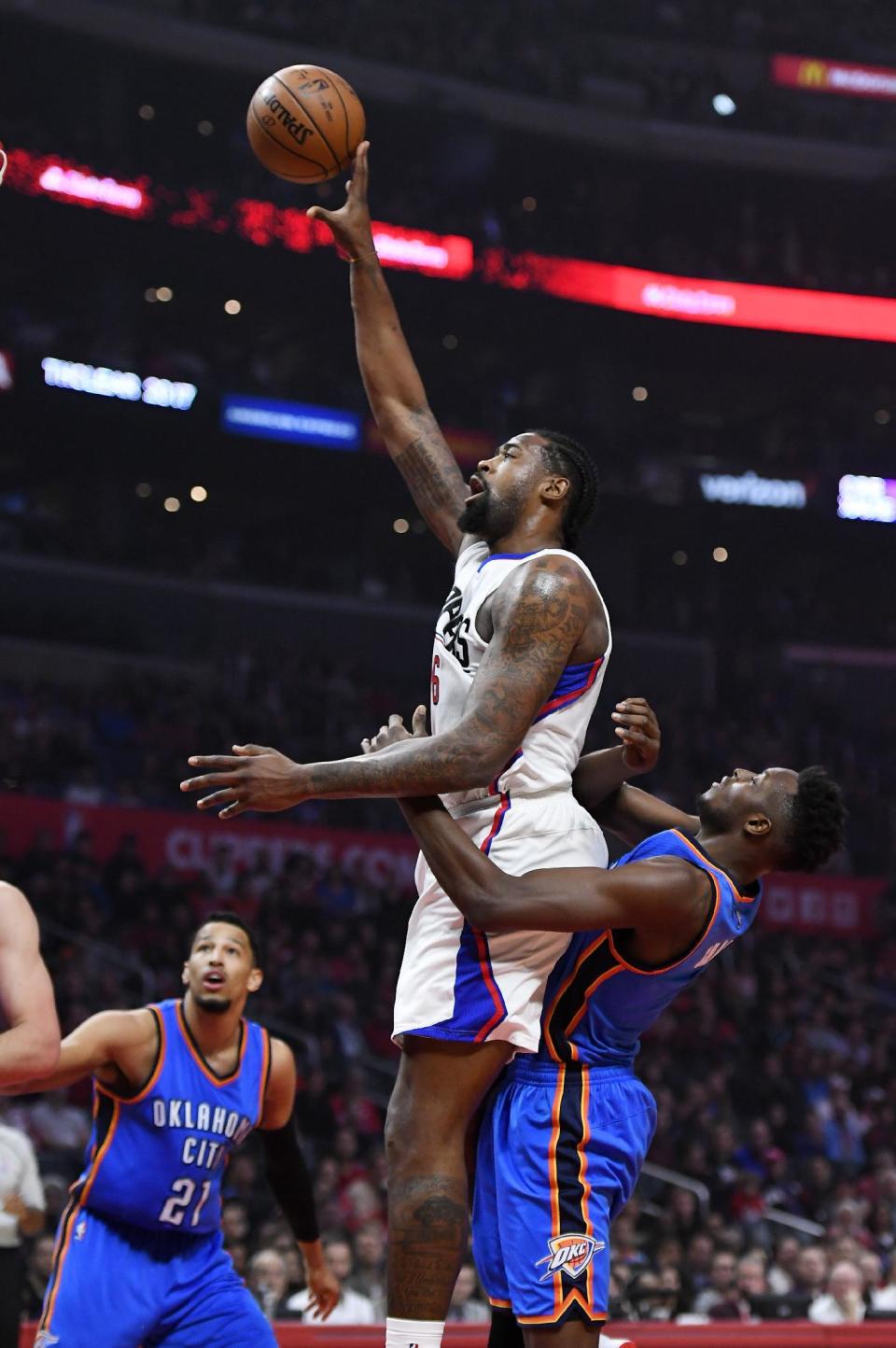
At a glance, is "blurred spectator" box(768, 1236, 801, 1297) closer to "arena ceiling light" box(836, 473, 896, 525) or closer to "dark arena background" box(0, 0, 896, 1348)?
"dark arena background" box(0, 0, 896, 1348)

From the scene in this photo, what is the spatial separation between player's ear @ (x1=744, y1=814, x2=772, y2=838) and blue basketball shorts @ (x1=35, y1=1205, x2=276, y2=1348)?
247 cm

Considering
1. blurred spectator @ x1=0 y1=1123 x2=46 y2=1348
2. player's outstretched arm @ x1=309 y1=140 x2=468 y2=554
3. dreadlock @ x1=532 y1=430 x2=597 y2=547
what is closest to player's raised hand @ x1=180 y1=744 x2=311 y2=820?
dreadlock @ x1=532 y1=430 x2=597 y2=547

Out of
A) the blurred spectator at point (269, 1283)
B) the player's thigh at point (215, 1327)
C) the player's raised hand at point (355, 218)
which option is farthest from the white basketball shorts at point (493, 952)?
the blurred spectator at point (269, 1283)

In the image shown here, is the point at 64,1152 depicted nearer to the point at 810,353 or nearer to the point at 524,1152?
the point at 524,1152

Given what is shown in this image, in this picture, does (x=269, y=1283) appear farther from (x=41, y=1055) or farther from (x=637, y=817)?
(x=41, y=1055)

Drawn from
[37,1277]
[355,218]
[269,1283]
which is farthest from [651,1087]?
[355,218]

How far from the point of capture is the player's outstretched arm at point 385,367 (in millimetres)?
4426

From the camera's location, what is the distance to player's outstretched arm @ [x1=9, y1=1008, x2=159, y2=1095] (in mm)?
5043

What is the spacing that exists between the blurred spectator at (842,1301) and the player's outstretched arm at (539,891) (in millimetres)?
6343

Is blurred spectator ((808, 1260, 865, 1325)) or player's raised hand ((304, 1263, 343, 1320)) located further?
blurred spectator ((808, 1260, 865, 1325))

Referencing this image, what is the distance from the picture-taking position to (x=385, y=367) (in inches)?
176

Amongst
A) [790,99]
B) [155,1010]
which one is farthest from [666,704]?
[155,1010]

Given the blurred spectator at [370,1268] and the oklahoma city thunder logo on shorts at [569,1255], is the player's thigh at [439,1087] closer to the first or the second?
the oklahoma city thunder logo on shorts at [569,1255]

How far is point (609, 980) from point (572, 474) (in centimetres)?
119
